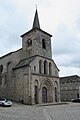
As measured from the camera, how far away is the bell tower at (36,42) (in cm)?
3669

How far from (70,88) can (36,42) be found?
1153 inches

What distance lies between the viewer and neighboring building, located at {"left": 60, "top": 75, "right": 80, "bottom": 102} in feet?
195

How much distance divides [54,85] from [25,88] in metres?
8.61

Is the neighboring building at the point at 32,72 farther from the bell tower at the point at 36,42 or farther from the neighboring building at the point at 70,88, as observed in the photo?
the neighboring building at the point at 70,88

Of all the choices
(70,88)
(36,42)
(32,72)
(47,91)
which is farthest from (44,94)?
(70,88)

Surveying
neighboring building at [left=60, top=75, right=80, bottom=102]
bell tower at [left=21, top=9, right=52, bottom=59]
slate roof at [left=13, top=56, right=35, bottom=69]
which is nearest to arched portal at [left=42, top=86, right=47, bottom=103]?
slate roof at [left=13, top=56, right=35, bottom=69]

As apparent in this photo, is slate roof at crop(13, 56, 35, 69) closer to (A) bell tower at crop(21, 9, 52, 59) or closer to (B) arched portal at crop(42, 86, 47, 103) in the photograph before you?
(A) bell tower at crop(21, 9, 52, 59)

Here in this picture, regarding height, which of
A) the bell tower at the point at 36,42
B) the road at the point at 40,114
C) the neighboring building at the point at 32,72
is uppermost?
the bell tower at the point at 36,42

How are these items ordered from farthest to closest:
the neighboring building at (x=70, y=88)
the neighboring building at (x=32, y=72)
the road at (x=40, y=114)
A: the neighboring building at (x=70, y=88) → the neighboring building at (x=32, y=72) → the road at (x=40, y=114)

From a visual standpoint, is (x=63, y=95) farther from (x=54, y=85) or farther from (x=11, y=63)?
(x=11, y=63)

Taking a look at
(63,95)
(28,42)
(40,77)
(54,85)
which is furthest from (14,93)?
(63,95)

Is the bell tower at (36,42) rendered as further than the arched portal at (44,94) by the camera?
Yes

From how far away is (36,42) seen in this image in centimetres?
3669

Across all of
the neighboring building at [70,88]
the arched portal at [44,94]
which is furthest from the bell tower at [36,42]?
the neighboring building at [70,88]
